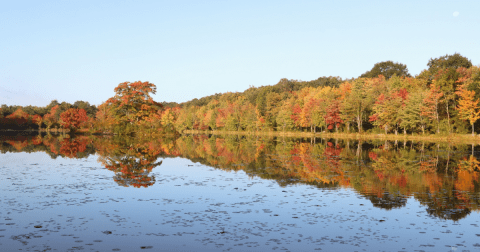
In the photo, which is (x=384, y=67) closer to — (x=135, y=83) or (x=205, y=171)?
(x=135, y=83)

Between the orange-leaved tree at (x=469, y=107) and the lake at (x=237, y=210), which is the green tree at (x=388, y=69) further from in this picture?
A: the lake at (x=237, y=210)

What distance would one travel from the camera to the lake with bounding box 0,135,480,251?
8.48 meters

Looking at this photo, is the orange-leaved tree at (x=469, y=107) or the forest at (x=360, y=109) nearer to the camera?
the orange-leaved tree at (x=469, y=107)

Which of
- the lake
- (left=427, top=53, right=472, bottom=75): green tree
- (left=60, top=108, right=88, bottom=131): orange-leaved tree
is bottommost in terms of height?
the lake

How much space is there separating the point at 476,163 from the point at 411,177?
31.7 ft

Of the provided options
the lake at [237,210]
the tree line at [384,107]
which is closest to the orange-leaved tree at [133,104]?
the tree line at [384,107]

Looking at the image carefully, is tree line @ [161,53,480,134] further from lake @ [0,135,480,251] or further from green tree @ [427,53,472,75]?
lake @ [0,135,480,251]

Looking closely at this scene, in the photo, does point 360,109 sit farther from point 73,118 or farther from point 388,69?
point 73,118

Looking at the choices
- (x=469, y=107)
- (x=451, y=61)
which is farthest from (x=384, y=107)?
(x=451, y=61)

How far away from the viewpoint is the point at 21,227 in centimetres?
920

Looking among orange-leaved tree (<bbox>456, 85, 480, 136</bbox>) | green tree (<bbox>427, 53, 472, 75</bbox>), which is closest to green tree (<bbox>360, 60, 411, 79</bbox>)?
green tree (<bbox>427, 53, 472, 75</bbox>)

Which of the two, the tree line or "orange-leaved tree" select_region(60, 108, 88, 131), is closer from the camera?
the tree line

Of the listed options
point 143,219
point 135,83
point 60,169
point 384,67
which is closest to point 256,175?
point 143,219

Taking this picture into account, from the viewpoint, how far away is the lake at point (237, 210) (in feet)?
27.8
